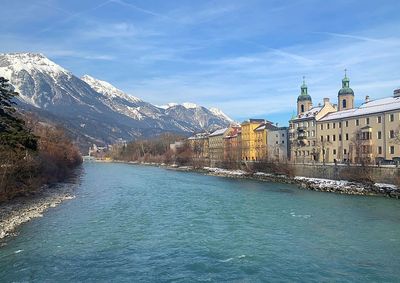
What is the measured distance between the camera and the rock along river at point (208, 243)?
1611 cm

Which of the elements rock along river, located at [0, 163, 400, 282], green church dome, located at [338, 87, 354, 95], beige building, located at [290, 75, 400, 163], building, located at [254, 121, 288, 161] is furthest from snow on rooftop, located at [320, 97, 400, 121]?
rock along river, located at [0, 163, 400, 282]

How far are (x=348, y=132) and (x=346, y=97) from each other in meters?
19.5

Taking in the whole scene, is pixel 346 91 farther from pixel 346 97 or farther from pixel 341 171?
pixel 341 171

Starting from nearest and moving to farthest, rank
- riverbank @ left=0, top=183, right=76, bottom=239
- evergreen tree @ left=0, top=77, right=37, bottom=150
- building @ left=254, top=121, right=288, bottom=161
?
riverbank @ left=0, top=183, right=76, bottom=239 → evergreen tree @ left=0, top=77, right=37, bottom=150 → building @ left=254, top=121, right=288, bottom=161

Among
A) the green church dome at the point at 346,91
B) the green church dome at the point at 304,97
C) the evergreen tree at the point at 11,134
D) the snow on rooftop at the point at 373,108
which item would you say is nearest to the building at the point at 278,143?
the green church dome at the point at 304,97

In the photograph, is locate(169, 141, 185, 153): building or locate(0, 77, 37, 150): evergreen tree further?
locate(169, 141, 185, 153): building

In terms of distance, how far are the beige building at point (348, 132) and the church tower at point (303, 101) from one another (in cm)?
827

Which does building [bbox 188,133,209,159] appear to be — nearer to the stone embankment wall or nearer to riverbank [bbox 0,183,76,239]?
the stone embankment wall

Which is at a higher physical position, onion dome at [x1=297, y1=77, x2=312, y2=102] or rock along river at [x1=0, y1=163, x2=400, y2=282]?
onion dome at [x1=297, y1=77, x2=312, y2=102]

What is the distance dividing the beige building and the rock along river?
72.9 ft

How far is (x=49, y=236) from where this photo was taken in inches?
870

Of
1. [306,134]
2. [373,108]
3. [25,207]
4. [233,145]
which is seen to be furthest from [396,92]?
[233,145]

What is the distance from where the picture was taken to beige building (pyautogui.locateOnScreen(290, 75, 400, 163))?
2116 inches

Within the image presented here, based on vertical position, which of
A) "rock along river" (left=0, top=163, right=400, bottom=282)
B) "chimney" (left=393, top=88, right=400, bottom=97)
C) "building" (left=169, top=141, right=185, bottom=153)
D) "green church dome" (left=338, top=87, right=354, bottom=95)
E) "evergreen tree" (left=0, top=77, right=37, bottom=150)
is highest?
"green church dome" (left=338, top=87, right=354, bottom=95)
